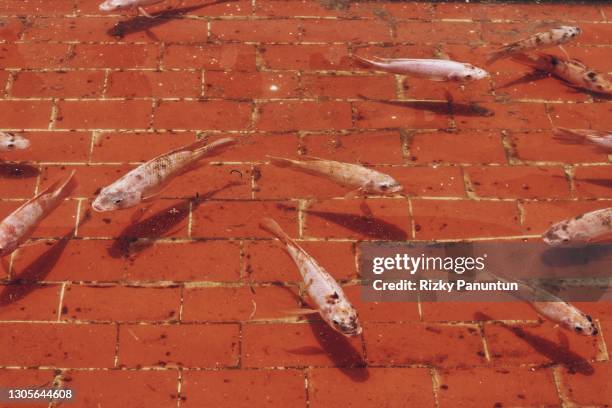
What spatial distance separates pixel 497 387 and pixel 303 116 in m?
2.23


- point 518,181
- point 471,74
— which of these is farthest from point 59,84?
point 518,181

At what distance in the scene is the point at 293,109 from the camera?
4887mm

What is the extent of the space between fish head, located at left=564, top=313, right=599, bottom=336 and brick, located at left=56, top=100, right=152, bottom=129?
2959 mm

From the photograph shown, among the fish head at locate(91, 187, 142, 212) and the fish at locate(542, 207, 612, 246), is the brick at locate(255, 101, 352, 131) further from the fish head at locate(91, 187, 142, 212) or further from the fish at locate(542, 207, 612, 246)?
the fish at locate(542, 207, 612, 246)

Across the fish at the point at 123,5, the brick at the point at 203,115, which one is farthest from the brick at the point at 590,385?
the fish at the point at 123,5

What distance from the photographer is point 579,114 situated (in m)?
4.94

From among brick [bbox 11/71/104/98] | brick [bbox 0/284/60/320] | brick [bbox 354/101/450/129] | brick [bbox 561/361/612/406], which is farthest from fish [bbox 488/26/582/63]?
brick [bbox 0/284/60/320]

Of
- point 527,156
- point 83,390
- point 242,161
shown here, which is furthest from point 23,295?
point 527,156

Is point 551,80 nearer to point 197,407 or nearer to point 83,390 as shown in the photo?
point 197,407

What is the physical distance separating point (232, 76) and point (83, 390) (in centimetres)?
250

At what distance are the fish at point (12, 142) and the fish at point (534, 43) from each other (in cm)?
338

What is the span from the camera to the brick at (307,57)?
517 cm

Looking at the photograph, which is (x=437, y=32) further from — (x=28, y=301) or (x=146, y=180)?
(x=28, y=301)

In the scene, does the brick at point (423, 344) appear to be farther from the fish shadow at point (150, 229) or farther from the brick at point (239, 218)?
the fish shadow at point (150, 229)
